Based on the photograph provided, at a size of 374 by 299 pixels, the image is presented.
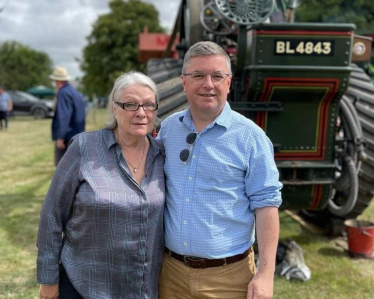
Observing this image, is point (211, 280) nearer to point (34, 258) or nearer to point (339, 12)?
point (34, 258)

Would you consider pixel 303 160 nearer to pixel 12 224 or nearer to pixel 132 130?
pixel 132 130

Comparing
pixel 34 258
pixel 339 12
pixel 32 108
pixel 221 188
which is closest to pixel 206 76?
pixel 221 188

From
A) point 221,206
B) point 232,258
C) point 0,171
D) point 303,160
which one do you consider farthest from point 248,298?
point 0,171

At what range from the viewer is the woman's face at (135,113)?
1940mm

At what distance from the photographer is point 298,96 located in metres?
3.37

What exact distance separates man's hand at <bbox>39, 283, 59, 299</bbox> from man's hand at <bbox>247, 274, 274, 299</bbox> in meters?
0.79

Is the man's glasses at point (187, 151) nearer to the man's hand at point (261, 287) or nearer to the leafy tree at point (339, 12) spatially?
the man's hand at point (261, 287)

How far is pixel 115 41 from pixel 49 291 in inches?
1232

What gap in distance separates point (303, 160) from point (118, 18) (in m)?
31.1

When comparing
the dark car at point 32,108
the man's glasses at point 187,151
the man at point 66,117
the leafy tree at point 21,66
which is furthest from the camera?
the leafy tree at point 21,66

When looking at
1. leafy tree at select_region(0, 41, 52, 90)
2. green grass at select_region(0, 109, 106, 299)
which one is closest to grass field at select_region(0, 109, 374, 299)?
green grass at select_region(0, 109, 106, 299)

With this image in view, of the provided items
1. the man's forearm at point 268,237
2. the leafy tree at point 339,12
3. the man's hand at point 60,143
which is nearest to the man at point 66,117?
the man's hand at point 60,143

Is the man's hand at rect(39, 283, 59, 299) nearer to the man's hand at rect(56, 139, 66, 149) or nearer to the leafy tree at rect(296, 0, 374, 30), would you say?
the man's hand at rect(56, 139, 66, 149)

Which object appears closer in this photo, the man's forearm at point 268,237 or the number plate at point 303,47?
the man's forearm at point 268,237
